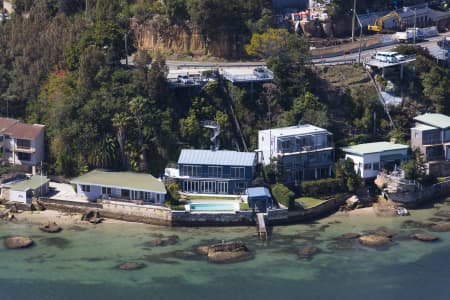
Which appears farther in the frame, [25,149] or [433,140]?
[433,140]

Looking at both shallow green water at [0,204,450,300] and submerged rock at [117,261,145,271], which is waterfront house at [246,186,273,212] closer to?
shallow green water at [0,204,450,300]

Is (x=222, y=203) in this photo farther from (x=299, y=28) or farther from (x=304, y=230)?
(x=299, y=28)

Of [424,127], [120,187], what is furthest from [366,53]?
[120,187]

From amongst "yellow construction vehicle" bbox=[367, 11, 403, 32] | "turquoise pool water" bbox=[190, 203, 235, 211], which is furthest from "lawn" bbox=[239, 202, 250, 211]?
"yellow construction vehicle" bbox=[367, 11, 403, 32]

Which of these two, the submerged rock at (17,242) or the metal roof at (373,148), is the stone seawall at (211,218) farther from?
the metal roof at (373,148)

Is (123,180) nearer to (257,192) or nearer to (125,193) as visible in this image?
(125,193)

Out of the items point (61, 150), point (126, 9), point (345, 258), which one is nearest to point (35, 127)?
point (61, 150)

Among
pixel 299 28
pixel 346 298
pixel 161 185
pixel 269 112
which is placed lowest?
pixel 346 298

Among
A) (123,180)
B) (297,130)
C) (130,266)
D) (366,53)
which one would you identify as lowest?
(130,266)
